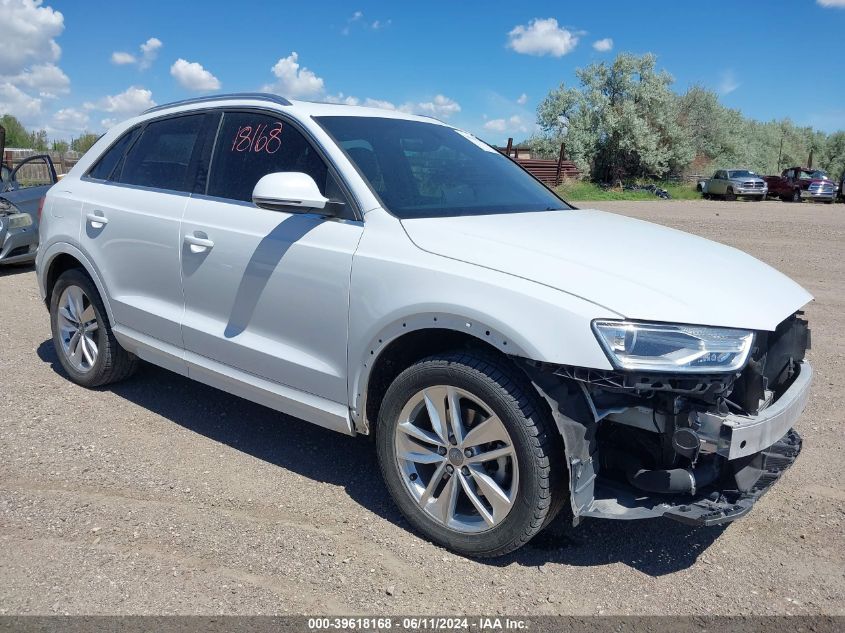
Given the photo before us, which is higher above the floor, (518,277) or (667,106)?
(667,106)

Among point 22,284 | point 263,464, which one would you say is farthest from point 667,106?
point 263,464

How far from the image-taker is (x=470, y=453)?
2986mm

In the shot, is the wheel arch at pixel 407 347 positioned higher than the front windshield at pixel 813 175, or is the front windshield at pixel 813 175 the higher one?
the front windshield at pixel 813 175

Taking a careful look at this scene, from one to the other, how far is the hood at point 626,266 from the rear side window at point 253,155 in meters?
0.79

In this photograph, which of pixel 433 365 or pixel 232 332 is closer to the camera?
pixel 433 365

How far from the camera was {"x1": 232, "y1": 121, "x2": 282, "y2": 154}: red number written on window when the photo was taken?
3791mm

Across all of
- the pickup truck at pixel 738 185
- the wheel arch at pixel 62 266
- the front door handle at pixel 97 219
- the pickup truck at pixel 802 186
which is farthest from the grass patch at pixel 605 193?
the front door handle at pixel 97 219

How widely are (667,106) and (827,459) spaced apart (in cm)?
4051

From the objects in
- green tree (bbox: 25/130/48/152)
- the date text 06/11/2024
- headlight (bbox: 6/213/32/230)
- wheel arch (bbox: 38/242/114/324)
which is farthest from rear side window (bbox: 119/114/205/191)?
green tree (bbox: 25/130/48/152)

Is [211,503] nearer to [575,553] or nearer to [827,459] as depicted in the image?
[575,553]

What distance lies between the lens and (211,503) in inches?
139

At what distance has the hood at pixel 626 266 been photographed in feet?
8.80

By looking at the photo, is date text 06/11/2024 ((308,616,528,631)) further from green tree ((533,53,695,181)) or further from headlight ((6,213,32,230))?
green tree ((533,53,695,181))

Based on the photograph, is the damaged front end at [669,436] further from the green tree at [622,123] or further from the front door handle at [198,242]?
the green tree at [622,123]
